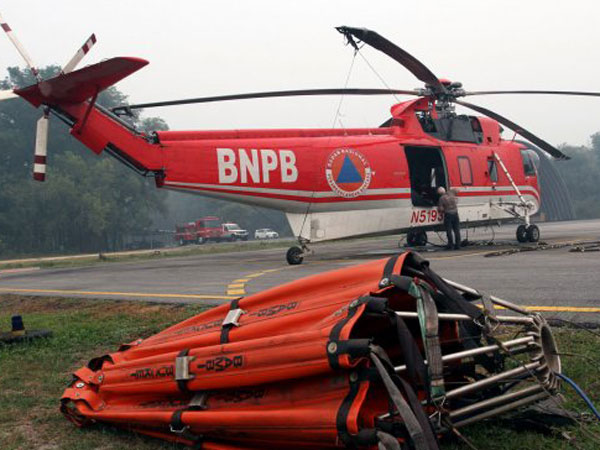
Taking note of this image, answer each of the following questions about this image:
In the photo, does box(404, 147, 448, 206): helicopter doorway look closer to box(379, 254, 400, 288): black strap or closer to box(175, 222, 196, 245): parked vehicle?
box(379, 254, 400, 288): black strap

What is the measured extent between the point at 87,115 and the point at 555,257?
11463 millimetres

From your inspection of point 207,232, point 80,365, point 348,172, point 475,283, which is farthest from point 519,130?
point 207,232

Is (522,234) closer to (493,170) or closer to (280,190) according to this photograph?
(493,170)

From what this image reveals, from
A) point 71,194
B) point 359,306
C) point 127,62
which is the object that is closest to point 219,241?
point 71,194

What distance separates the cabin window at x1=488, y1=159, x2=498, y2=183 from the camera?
1864 centimetres

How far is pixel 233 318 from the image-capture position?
389cm

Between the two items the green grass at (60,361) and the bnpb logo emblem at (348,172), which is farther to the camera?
the bnpb logo emblem at (348,172)

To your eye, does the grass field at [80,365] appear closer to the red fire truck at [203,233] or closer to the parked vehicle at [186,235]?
the red fire truck at [203,233]

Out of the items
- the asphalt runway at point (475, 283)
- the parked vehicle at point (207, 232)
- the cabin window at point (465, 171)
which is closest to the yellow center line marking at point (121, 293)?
the asphalt runway at point (475, 283)

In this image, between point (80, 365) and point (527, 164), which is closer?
point (80, 365)

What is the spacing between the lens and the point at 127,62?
454 inches

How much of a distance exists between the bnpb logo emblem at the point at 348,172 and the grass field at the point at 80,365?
7.23 m

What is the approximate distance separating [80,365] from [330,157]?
1024 centimetres

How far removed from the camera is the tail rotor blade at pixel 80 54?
1261cm
